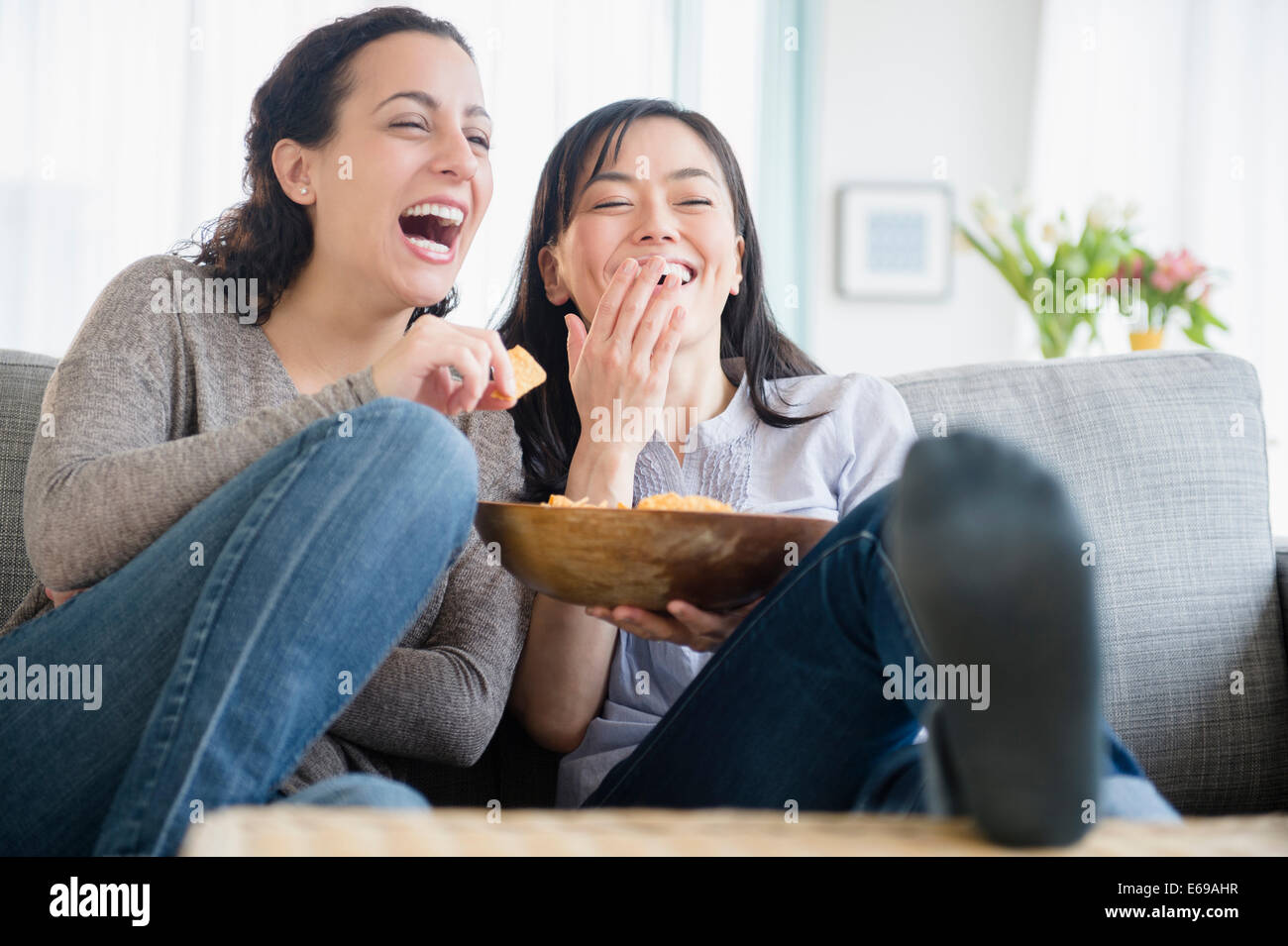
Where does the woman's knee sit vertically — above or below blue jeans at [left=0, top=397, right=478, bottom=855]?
above

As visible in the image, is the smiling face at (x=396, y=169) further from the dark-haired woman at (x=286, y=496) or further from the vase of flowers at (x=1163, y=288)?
the vase of flowers at (x=1163, y=288)

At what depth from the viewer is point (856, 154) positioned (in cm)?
408

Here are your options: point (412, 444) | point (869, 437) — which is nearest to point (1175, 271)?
point (869, 437)

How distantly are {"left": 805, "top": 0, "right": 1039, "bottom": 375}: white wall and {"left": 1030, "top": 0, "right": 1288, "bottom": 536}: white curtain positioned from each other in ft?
0.36

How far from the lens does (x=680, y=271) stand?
1.49 meters

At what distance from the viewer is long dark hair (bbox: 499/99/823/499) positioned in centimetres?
154

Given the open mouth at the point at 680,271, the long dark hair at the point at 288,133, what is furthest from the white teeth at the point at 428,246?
the open mouth at the point at 680,271

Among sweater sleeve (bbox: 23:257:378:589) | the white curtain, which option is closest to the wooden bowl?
sweater sleeve (bbox: 23:257:378:589)

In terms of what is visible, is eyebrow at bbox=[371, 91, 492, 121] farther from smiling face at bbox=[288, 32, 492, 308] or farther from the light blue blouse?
the light blue blouse

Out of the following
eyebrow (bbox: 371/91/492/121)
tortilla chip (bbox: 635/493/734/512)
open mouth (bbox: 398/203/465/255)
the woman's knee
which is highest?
eyebrow (bbox: 371/91/492/121)
